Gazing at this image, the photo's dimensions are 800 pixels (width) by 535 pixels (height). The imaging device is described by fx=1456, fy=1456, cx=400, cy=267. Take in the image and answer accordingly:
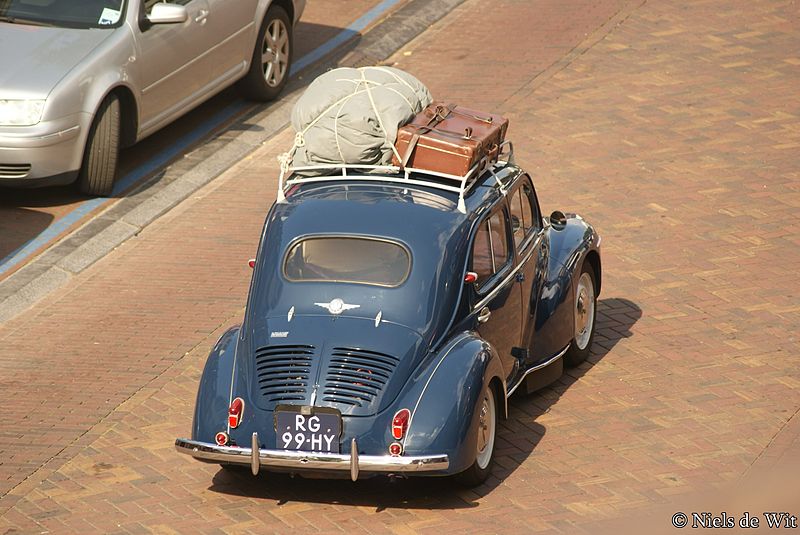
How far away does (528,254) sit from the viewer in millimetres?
9750

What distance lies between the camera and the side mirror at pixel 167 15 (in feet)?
44.3

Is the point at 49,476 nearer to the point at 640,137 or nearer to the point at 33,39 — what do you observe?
the point at 33,39

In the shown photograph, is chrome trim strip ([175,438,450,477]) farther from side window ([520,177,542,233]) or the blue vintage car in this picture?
side window ([520,177,542,233])

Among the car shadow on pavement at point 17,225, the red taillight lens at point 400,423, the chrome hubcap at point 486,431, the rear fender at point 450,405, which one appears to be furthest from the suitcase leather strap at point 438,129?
the car shadow on pavement at point 17,225

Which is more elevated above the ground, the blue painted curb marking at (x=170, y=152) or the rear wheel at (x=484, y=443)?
the rear wheel at (x=484, y=443)

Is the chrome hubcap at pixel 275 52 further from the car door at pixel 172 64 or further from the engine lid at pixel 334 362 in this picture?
the engine lid at pixel 334 362

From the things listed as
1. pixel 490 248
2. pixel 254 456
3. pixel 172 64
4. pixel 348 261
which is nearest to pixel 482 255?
pixel 490 248

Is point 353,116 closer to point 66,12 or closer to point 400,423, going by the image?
point 400,423

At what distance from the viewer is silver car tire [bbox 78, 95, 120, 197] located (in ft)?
43.5

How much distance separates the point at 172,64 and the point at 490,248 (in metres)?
5.94

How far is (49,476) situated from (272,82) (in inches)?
304

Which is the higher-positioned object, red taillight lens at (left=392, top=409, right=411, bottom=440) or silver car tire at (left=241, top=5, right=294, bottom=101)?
red taillight lens at (left=392, top=409, right=411, bottom=440)

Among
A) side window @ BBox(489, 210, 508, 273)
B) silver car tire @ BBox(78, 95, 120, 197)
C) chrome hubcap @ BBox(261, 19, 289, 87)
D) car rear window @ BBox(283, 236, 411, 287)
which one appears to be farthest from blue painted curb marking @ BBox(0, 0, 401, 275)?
side window @ BBox(489, 210, 508, 273)

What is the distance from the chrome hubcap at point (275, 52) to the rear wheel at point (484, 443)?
7.93 metres
